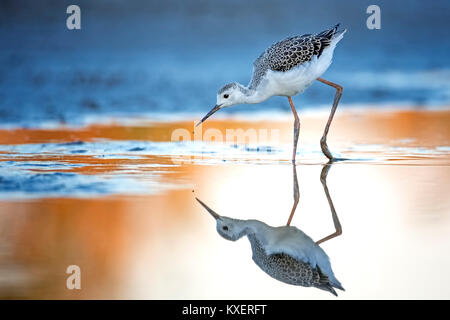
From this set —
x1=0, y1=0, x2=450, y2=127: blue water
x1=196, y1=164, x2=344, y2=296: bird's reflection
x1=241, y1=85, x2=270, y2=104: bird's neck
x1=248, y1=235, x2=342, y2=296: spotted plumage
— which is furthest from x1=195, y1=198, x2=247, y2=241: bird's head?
x1=0, y1=0, x2=450, y2=127: blue water

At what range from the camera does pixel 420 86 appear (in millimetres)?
18250

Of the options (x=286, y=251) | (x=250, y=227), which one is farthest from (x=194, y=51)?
(x=286, y=251)

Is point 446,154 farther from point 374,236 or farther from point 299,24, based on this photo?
point 299,24

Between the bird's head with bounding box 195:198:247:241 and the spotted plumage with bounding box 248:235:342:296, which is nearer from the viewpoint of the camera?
the spotted plumage with bounding box 248:235:342:296

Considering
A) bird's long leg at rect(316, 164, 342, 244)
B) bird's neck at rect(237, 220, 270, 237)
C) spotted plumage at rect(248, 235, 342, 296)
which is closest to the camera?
spotted plumage at rect(248, 235, 342, 296)

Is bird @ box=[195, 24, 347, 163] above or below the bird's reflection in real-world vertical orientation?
above

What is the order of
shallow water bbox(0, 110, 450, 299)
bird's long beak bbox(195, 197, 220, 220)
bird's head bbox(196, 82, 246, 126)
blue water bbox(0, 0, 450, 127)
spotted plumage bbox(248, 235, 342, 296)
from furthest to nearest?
blue water bbox(0, 0, 450, 127) → bird's head bbox(196, 82, 246, 126) → bird's long beak bbox(195, 197, 220, 220) → spotted plumage bbox(248, 235, 342, 296) → shallow water bbox(0, 110, 450, 299)

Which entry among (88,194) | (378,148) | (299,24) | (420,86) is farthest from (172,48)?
(88,194)

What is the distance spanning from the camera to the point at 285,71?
9.23 meters

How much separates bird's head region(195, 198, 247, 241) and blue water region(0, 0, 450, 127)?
27.7 feet

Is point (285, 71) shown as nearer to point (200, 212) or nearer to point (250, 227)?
point (200, 212)

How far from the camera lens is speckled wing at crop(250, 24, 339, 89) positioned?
30.2ft

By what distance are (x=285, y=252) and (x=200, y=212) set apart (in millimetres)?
1132

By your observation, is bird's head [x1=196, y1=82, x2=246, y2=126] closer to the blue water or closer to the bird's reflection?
the bird's reflection
